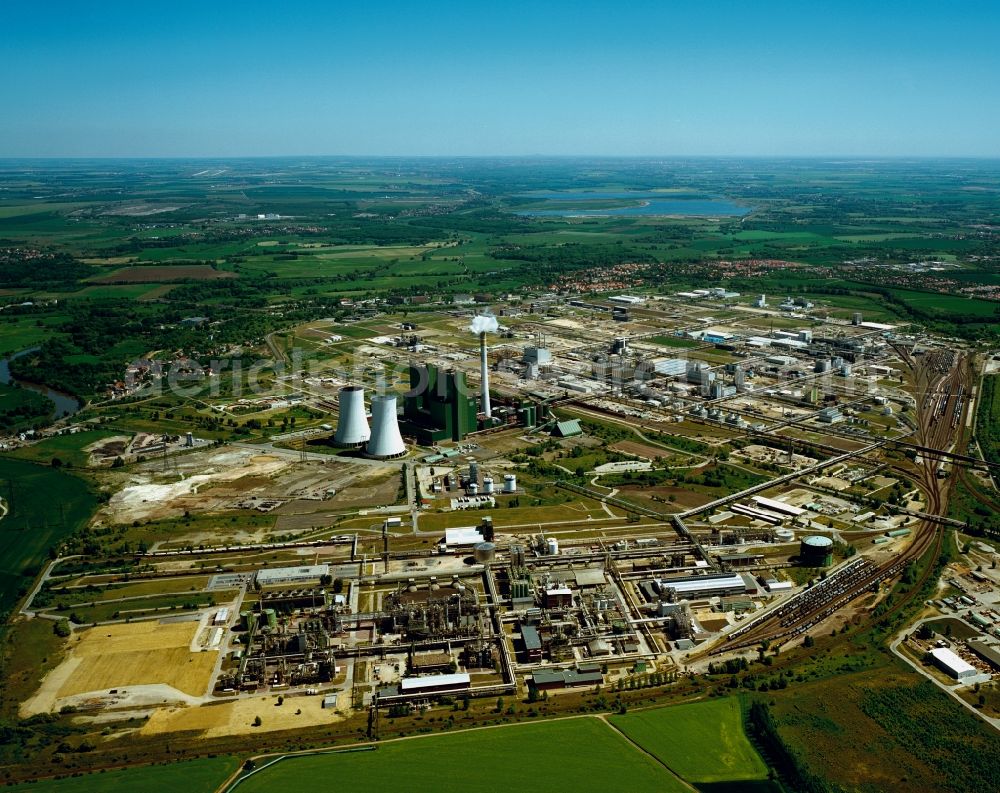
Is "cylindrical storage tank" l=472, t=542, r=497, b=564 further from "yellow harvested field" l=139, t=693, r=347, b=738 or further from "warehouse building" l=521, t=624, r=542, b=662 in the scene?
"yellow harvested field" l=139, t=693, r=347, b=738

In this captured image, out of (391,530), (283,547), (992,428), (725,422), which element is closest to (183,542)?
(283,547)

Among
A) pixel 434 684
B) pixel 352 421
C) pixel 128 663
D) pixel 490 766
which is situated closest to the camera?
pixel 490 766

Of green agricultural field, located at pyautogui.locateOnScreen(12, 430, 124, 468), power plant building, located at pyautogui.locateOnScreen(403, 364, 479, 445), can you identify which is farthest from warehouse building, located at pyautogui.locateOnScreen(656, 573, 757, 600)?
green agricultural field, located at pyautogui.locateOnScreen(12, 430, 124, 468)

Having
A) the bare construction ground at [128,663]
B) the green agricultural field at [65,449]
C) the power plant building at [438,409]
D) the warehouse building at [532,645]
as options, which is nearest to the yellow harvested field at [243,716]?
the bare construction ground at [128,663]

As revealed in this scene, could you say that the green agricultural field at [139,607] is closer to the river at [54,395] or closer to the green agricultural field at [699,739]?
the green agricultural field at [699,739]

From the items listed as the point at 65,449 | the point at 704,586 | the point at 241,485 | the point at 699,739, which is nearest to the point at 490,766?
the point at 699,739

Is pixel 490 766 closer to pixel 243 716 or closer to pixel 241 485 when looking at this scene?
pixel 243 716
